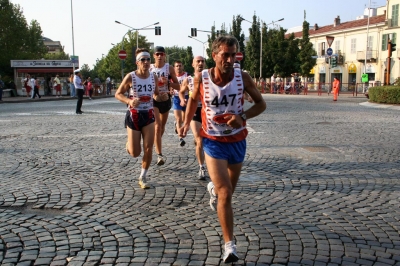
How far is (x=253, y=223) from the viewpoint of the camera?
4445 millimetres

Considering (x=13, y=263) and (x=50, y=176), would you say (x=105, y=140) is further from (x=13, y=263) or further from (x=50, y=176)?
(x=13, y=263)

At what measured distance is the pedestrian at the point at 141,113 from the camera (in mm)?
6020

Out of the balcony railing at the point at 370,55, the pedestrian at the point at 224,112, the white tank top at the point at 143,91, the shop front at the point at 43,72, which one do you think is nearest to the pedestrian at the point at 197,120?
the white tank top at the point at 143,91

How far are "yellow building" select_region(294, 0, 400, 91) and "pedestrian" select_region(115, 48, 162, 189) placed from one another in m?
38.6

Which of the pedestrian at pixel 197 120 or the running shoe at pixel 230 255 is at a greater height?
the pedestrian at pixel 197 120

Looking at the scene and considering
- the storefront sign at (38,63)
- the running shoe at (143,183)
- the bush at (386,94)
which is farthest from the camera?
the storefront sign at (38,63)

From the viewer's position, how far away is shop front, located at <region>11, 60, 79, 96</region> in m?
35.4

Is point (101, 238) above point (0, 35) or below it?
below

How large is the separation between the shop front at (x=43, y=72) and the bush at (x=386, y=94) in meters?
23.3

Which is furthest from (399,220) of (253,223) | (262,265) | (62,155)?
(62,155)

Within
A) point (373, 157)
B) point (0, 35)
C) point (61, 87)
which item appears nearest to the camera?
point (373, 157)

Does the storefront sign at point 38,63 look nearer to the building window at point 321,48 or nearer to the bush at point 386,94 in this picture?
the bush at point 386,94

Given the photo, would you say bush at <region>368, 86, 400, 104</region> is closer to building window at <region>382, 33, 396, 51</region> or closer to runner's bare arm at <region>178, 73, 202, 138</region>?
runner's bare arm at <region>178, 73, 202, 138</region>

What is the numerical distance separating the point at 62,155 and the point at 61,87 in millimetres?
29041
